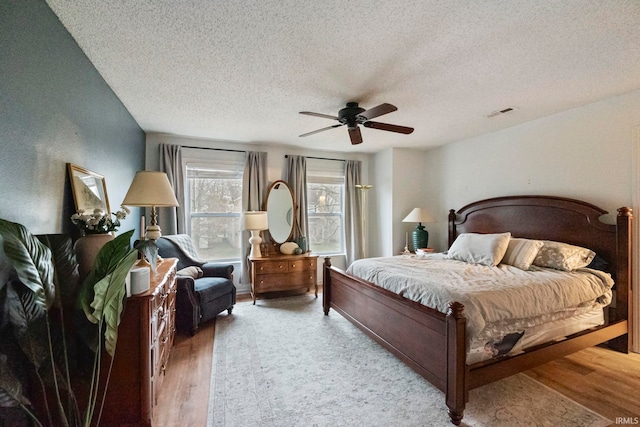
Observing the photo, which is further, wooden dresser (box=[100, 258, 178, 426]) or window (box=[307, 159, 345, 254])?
window (box=[307, 159, 345, 254])

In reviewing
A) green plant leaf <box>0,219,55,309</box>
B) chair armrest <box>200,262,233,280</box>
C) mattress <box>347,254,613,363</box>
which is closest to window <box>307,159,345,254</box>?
chair armrest <box>200,262,233,280</box>

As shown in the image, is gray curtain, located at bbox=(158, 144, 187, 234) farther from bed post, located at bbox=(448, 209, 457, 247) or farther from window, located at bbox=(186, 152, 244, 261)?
bed post, located at bbox=(448, 209, 457, 247)

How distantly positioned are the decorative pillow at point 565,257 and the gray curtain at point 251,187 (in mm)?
3791

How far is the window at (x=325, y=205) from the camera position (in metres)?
5.05

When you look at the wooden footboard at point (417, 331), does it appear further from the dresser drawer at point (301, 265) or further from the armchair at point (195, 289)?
the armchair at point (195, 289)

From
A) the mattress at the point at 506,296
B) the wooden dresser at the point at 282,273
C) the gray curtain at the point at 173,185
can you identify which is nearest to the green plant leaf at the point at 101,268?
the mattress at the point at 506,296

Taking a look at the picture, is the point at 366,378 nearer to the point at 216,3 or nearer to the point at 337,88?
the point at 337,88

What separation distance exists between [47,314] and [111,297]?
0.74ft

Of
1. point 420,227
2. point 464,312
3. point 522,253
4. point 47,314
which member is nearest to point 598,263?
point 522,253

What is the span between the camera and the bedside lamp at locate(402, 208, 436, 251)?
4.45m

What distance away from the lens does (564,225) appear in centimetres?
307

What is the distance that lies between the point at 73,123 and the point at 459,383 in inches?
120

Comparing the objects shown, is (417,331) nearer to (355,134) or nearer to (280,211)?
(355,134)

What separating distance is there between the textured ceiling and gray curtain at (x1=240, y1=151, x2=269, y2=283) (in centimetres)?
125
